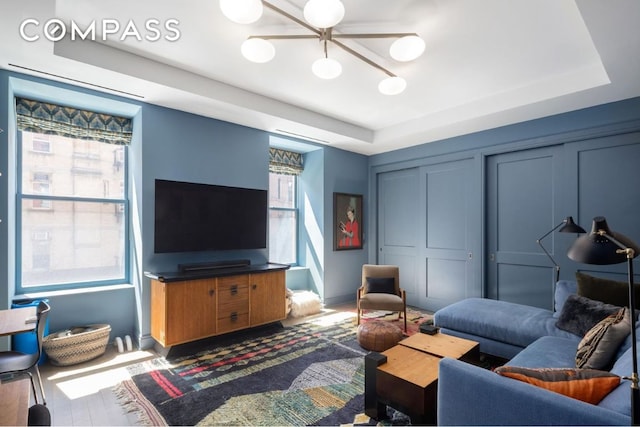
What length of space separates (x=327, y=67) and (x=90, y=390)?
3.20m

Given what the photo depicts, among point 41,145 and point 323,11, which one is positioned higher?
point 323,11

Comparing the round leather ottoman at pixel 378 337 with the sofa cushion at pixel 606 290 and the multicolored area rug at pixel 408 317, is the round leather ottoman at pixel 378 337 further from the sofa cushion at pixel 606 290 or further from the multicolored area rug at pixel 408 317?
the sofa cushion at pixel 606 290

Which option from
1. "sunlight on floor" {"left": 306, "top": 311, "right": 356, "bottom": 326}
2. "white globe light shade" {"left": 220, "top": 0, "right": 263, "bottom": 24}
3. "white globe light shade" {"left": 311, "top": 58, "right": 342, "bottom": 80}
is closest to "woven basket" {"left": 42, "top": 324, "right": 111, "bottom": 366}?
"sunlight on floor" {"left": 306, "top": 311, "right": 356, "bottom": 326}

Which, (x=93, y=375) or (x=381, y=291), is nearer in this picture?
(x=93, y=375)

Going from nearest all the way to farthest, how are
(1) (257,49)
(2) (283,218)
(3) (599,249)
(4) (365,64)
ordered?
(3) (599,249), (1) (257,49), (4) (365,64), (2) (283,218)

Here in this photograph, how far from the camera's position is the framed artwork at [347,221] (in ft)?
17.2

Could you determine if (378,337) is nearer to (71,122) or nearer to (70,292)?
(70,292)

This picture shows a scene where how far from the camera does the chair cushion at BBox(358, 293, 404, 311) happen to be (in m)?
3.90

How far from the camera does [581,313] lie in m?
2.53

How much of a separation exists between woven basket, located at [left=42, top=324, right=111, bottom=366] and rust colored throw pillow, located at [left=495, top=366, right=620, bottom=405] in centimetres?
345

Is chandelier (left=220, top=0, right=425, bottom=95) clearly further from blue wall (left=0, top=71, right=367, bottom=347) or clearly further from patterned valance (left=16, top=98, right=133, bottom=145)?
patterned valance (left=16, top=98, right=133, bottom=145)

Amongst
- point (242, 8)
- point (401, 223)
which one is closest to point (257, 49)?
point (242, 8)

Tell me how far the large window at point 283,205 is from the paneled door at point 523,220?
3.00 m

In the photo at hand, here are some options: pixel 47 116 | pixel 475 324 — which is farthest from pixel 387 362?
pixel 47 116
